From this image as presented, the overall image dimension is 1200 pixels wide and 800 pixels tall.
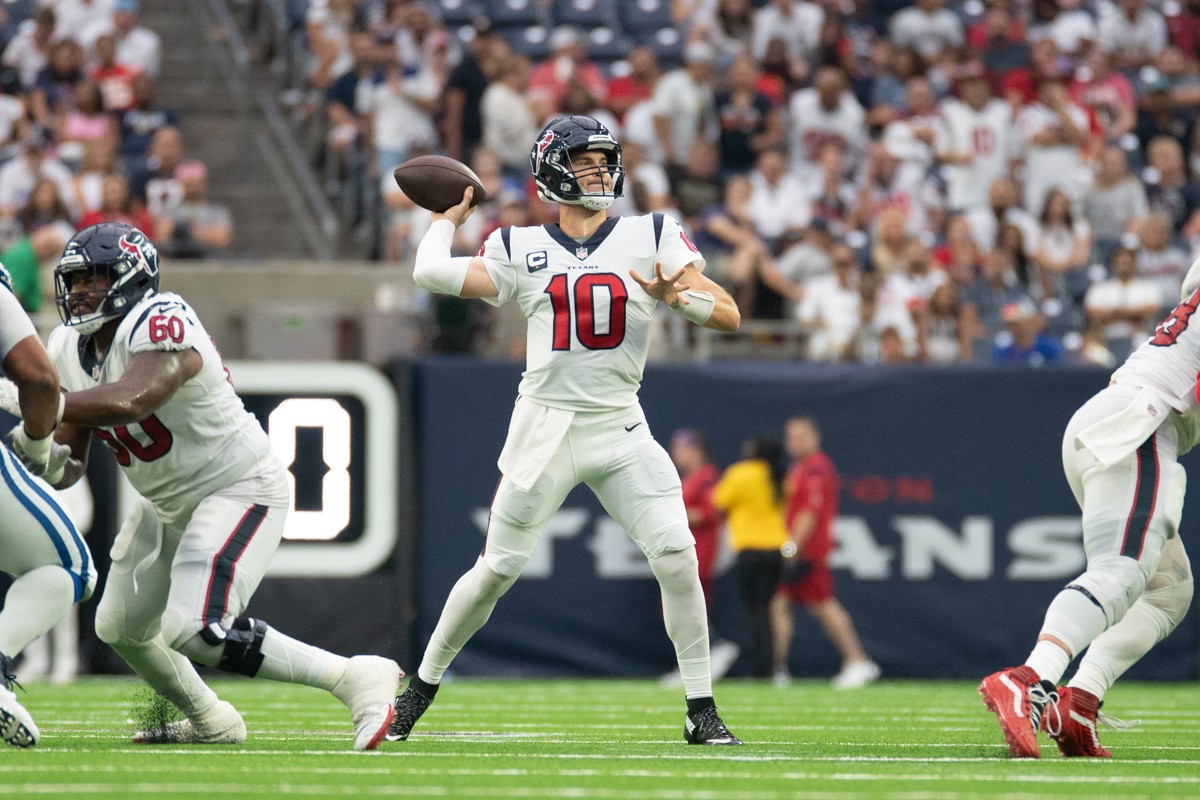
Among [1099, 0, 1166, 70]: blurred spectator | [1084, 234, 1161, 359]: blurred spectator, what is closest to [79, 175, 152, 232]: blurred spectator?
[1084, 234, 1161, 359]: blurred spectator

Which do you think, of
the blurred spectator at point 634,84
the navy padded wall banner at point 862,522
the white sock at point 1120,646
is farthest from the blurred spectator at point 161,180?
the white sock at point 1120,646

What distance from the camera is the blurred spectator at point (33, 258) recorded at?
11.6 meters

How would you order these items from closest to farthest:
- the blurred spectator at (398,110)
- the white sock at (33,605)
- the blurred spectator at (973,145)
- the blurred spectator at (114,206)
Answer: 1. the white sock at (33,605)
2. the blurred spectator at (114,206)
3. the blurred spectator at (398,110)
4. the blurred spectator at (973,145)

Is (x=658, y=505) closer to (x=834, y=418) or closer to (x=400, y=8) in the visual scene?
(x=834, y=418)

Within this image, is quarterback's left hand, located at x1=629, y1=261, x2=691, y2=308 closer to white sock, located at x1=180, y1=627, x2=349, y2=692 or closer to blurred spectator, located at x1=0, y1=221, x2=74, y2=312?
white sock, located at x1=180, y1=627, x2=349, y2=692

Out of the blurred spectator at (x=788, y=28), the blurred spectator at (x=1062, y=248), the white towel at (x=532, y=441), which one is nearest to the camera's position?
the white towel at (x=532, y=441)

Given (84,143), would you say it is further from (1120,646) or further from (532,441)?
(1120,646)

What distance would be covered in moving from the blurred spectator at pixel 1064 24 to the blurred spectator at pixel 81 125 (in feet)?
27.0

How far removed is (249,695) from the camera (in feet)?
31.2

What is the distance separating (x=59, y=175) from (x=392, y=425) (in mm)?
3815

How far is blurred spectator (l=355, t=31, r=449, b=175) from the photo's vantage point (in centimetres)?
1389

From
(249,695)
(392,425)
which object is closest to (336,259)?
(392,425)

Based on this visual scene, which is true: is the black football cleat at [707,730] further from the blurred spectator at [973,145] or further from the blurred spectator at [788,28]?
the blurred spectator at [788,28]

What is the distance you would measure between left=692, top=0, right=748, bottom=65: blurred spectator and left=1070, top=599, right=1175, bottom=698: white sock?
1012cm
